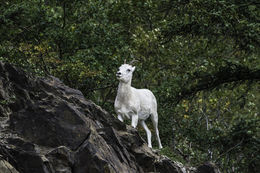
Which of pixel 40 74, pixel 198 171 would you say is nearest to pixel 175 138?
pixel 198 171

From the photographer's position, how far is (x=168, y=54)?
958 inches

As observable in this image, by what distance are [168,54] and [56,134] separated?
51.5 feet

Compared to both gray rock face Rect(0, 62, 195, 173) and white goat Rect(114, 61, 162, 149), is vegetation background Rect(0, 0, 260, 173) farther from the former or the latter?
white goat Rect(114, 61, 162, 149)

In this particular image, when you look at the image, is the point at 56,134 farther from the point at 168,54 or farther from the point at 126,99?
the point at 168,54

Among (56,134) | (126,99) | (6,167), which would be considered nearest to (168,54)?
(126,99)

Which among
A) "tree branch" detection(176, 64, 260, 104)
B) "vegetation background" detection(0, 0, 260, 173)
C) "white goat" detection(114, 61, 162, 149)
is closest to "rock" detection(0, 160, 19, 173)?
"vegetation background" detection(0, 0, 260, 173)

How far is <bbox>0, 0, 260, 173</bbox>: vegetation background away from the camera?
622 inches

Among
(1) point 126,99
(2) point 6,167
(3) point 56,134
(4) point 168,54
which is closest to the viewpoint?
(2) point 6,167

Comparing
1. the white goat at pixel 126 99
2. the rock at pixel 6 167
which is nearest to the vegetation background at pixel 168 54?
the white goat at pixel 126 99

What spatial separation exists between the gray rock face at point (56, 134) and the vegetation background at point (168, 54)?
4.34ft

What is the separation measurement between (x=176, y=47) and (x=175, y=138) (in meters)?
4.86

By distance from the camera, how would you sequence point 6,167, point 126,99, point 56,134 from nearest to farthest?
point 6,167 → point 56,134 → point 126,99

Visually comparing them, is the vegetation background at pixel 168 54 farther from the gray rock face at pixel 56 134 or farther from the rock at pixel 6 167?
the rock at pixel 6 167

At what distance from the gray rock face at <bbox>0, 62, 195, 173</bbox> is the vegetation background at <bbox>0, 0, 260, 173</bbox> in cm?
132
